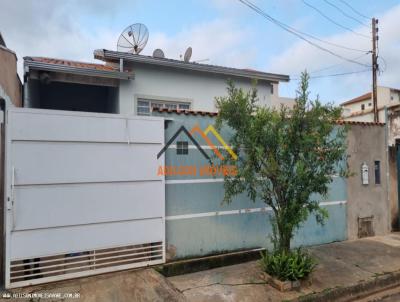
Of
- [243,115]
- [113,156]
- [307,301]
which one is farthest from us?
[113,156]

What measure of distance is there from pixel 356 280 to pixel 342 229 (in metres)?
2.21

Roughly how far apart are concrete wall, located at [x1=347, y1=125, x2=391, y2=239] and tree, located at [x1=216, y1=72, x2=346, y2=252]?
3105 mm

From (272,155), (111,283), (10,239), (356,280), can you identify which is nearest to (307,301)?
(356,280)

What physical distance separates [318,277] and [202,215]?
7.75 ft

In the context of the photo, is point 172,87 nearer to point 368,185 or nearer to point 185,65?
point 185,65

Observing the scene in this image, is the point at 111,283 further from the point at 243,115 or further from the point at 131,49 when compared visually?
the point at 131,49

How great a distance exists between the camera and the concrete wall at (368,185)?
732 centimetres

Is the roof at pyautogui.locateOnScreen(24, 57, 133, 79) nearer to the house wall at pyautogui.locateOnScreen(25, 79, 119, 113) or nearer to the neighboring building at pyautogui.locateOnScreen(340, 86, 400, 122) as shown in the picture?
the house wall at pyautogui.locateOnScreen(25, 79, 119, 113)

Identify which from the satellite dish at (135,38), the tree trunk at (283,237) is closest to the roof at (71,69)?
the satellite dish at (135,38)

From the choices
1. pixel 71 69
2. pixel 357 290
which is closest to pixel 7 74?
pixel 71 69

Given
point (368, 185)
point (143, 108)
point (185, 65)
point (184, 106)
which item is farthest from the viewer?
point (184, 106)

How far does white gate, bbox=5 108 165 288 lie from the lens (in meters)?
4.31

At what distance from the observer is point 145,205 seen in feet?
17.0

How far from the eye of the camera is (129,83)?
25.6 ft
